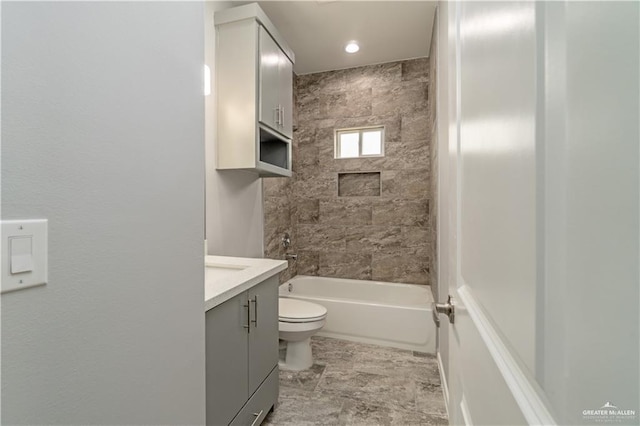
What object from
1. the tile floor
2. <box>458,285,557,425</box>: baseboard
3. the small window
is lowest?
the tile floor

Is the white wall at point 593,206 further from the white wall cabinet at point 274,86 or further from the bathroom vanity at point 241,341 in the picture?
the white wall cabinet at point 274,86

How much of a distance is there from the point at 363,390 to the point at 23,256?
80.4 inches

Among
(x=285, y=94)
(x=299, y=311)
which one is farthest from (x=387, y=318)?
(x=285, y=94)

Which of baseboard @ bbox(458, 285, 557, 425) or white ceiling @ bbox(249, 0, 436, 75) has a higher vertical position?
white ceiling @ bbox(249, 0, 436, 75)

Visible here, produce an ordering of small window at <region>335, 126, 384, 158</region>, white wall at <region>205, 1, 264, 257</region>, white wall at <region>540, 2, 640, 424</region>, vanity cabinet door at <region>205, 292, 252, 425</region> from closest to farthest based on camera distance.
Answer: white wall at <region>540, 2, 640, 424</region>
vanity cabinet door at <region>205, 292, 252, 425</region>
white wall at <region>205, 1, 264, 257</region>
small window at <region>335, 126, 384, 158</region>

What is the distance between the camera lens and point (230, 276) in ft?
4.56

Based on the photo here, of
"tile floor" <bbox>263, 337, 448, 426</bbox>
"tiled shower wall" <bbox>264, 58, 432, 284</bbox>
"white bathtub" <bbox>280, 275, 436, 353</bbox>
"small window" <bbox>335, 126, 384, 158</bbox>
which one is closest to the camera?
"tile floor" <bbox>263, 337, 448, 426</bbox>

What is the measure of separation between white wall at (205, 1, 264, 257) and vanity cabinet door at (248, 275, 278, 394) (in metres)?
0.73

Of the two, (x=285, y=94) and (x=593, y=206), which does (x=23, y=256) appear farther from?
(x=285, y=94)

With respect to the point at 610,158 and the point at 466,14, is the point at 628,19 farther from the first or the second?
the point at 466,14

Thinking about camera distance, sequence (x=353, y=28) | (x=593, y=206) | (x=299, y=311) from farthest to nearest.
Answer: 1. (x=353, y=28)
2. (x=299, y=311)
3. (x=593, y=206)

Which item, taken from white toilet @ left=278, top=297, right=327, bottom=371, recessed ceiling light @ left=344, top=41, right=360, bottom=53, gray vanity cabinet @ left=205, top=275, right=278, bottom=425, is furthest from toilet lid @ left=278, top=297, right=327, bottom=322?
recessed ceiling light @ left=344, top=41, right=360, bottom=53

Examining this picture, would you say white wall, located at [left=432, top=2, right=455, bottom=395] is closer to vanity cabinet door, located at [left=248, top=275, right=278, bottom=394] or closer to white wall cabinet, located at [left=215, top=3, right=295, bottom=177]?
vanity cabinet door, located at [left=248, top=275, right=278, bottom=394]

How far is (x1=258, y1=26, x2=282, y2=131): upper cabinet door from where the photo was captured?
6.74 feet
